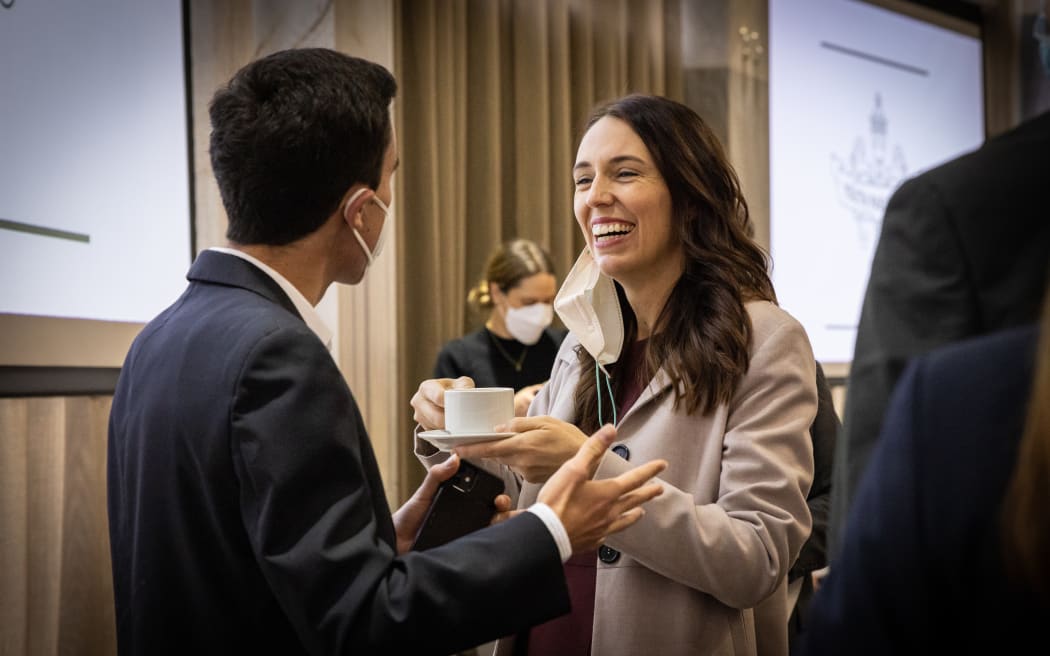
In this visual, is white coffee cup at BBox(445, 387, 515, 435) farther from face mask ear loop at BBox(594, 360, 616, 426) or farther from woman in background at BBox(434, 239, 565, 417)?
woman in background at BBox(434, 239, 565, 417)

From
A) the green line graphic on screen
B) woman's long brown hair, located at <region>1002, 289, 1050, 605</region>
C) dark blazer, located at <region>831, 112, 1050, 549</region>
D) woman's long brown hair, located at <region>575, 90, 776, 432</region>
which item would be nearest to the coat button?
woman's long brown hair, located at <region>575, 90, 776, 432</region>

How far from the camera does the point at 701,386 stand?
1486mm

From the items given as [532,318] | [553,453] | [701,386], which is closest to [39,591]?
[553,453]

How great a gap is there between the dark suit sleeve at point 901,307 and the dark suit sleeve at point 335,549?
412mm

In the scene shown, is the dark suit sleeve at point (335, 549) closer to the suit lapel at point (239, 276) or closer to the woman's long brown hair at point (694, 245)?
the suit lapel at point (239, 276)

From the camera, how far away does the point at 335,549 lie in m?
1.02

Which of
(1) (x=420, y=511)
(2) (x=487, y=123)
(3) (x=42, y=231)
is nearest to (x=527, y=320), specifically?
(2) (x=487, y=123)

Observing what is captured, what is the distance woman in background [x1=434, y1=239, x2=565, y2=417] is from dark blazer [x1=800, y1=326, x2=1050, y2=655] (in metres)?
2.95

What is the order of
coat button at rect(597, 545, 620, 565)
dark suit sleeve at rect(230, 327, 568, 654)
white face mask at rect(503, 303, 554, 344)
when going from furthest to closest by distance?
white face mask at rect(503, 303, 554, 344)
coat button at rect(597, 545, 620, 565)
dark suit sleeve at rect(230, 327, 568, 654)

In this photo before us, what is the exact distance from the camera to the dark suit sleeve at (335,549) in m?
1.02

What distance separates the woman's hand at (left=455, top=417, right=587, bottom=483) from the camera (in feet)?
4.38

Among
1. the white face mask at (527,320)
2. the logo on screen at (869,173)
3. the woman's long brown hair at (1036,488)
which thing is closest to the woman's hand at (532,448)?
the woman's long brown hair at (1036,488)

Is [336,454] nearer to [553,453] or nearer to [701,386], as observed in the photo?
[553,453]

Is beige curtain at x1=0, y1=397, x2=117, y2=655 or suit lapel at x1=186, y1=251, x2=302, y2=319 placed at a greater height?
suit lapel at x1=186, y1=251, x2=302, y2=319
